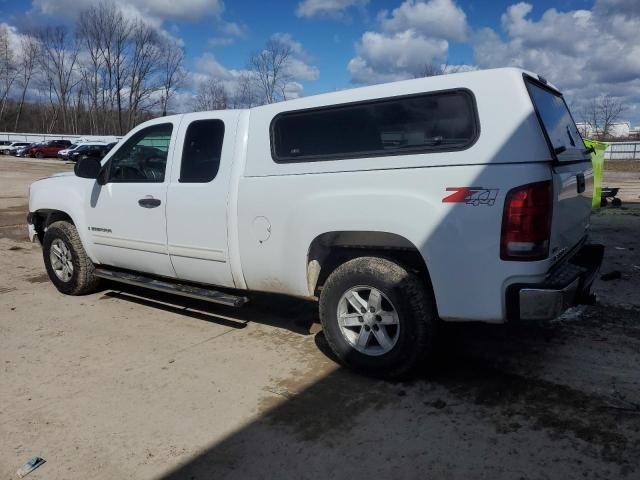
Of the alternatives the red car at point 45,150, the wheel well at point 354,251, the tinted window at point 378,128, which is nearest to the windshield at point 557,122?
the tinted window at point 378,128

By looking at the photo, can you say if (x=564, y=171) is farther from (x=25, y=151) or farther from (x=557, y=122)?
(x=25, y=151)

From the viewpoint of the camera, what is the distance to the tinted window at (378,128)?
11.1ft

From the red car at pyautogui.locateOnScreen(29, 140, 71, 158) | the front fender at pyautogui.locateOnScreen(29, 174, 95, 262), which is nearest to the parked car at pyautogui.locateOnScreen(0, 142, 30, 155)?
the red car at pyautogui.locateOnScreen(29, 140, 71, 158)

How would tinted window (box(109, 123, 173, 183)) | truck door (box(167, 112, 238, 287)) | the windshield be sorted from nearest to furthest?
the windshield → truck door (box(167, 112, 238, 287)) → tinted window (box(109, 123, 173, 183))

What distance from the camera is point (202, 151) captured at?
15.4ft

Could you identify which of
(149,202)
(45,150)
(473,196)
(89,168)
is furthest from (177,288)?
(45,150)

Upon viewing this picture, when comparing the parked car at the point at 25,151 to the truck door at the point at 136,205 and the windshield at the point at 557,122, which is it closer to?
the truck door at the point at 136,205

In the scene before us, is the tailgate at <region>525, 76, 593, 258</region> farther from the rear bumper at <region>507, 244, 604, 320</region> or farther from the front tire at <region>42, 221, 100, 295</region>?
the front tire at <region>42, 221, 100, 295</region>

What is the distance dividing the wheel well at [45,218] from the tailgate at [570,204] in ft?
16.5

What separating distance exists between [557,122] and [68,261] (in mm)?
5138

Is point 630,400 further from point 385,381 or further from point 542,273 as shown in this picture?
point 385,381

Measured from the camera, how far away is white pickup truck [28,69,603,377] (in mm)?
3193

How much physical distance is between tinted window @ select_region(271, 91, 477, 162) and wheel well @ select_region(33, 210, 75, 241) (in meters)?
3.19

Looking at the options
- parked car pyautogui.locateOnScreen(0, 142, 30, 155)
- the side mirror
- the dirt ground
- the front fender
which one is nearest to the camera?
the dirt ground
